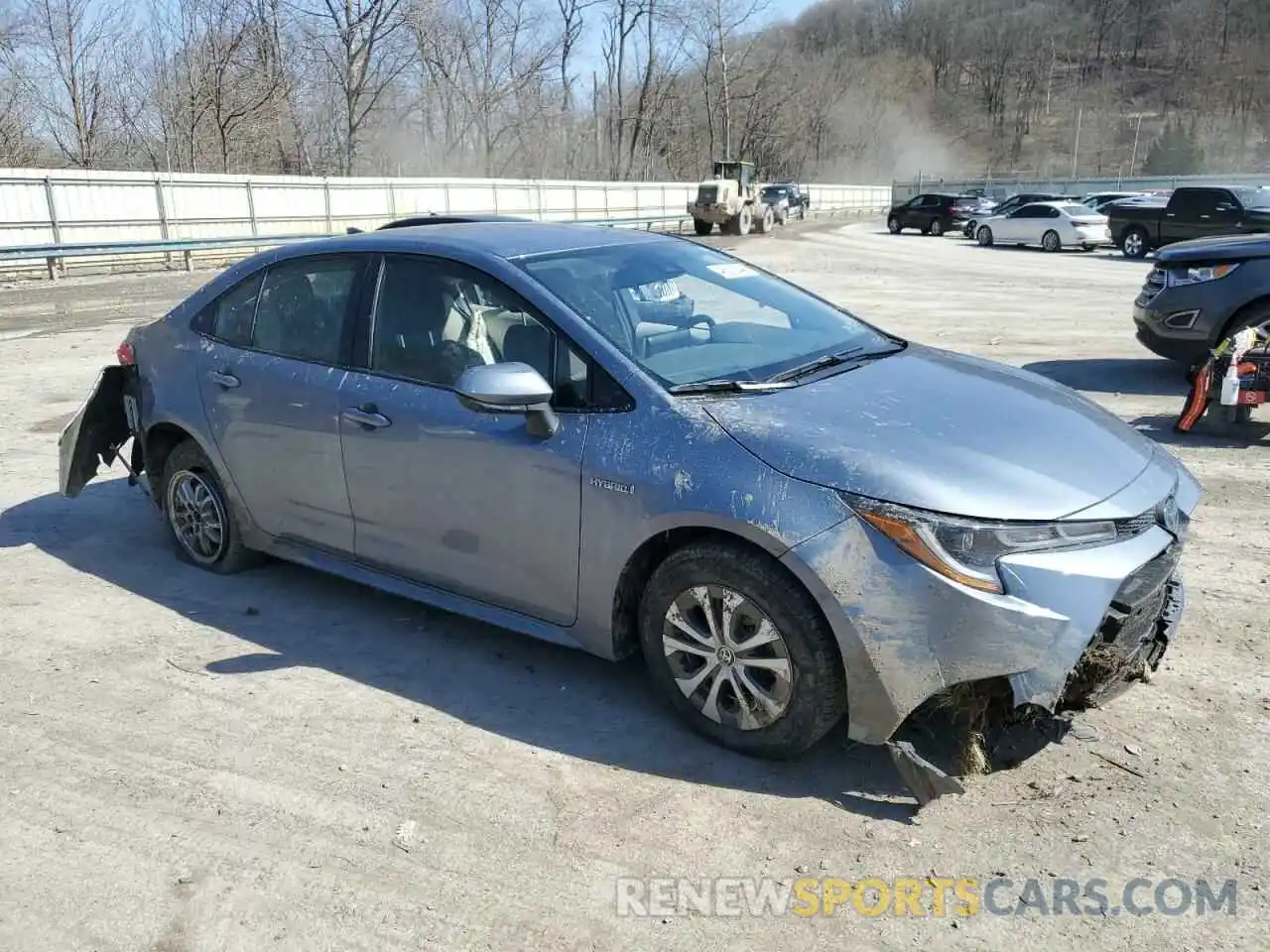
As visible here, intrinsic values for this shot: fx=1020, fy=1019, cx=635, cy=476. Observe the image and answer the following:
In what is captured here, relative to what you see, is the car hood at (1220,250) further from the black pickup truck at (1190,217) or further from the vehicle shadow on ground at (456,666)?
the black pickup truck at (1190,217)

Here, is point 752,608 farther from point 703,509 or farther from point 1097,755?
point 1097,755

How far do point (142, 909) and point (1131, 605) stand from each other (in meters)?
2.90

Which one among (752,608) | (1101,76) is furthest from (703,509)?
(1101,76)

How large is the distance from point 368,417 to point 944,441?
2221 millimetres

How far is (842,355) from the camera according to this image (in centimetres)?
403

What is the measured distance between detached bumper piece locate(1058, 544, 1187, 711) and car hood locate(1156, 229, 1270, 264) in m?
5.68

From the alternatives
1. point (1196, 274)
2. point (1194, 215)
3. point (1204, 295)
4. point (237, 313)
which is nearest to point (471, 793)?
point (237, 313)

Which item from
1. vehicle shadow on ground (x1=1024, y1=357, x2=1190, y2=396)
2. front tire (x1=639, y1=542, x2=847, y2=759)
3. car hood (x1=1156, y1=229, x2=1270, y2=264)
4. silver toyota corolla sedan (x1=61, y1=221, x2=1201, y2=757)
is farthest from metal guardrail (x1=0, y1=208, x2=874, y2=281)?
front tire (x1=639, y1=542, x2=847, y2=759)

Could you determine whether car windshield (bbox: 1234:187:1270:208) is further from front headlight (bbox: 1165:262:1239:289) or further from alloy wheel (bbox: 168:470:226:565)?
alloy wheel (bbox: 168:470:226:565)

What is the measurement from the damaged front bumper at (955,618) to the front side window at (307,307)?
2.39 meters

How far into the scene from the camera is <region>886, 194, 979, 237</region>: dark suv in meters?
38.1

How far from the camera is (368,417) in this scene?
407 centimetres

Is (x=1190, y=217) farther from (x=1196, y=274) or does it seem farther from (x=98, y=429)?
(x=98, y=429)

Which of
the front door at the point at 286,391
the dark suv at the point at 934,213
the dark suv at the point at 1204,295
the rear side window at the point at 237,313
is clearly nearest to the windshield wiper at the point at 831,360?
the front door at the point at 286,391
